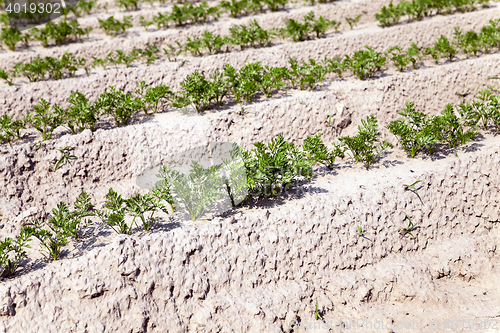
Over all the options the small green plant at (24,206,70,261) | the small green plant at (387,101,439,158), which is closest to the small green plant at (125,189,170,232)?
the small green plant at (24,206,70,261)

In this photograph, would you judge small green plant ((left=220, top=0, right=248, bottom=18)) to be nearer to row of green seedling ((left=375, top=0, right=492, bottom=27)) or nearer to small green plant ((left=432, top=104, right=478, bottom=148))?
row of green seedling ((left=375, top=0, right=492, bottom=27))

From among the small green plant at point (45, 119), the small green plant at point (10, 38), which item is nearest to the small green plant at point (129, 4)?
the small green plant at point (10, 38)

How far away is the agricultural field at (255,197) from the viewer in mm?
4617

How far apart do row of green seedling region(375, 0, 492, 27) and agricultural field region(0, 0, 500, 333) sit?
2.16 metres

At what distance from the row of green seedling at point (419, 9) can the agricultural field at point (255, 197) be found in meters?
2.16

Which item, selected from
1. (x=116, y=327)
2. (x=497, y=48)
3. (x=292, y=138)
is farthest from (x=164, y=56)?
(x=497, y=48)

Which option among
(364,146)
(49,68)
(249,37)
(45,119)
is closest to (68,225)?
(45,119)

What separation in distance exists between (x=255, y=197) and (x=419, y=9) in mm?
9112

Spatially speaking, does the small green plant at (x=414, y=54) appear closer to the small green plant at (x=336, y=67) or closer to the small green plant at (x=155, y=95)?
the small green plant at (x=336, y=67)

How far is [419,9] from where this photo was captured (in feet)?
36.1

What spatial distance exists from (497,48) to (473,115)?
447 cm

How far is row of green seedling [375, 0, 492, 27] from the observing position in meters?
10.7

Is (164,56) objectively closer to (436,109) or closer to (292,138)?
(292,138)

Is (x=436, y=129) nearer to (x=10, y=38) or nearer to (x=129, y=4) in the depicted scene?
(x=10, y=38)
